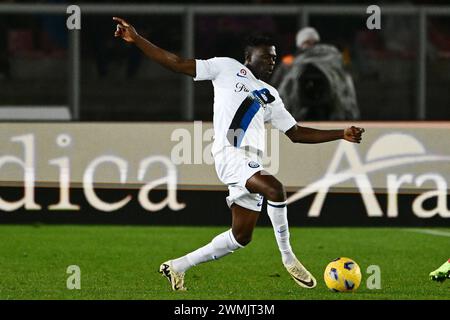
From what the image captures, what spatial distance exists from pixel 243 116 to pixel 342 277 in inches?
51.9

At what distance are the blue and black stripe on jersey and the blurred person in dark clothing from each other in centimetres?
586

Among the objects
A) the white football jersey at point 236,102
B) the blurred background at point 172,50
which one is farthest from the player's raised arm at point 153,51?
the blurred background at point 172,50

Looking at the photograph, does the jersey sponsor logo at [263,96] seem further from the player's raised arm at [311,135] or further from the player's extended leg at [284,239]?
the player's extended leg at [284,239]

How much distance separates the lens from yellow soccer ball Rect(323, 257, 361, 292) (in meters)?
9.14

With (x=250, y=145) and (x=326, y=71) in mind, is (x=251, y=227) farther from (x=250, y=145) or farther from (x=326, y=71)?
(x=326, y=71)

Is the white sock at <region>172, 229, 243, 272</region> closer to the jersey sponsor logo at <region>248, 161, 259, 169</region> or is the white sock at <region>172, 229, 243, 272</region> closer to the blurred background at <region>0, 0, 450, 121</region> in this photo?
the jersey sponsor logo at <region>248, 161, 259, 169</region>

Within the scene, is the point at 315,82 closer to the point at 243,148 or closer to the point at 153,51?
the point at 243,148

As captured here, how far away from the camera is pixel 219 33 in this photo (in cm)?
1544

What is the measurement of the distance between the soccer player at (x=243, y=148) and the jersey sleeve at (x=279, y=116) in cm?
1

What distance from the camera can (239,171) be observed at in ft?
30.2

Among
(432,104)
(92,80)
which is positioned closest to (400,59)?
(432,104)

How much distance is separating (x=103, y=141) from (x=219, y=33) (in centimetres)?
221

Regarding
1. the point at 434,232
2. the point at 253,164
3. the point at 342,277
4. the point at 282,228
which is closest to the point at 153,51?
the point at 253,164

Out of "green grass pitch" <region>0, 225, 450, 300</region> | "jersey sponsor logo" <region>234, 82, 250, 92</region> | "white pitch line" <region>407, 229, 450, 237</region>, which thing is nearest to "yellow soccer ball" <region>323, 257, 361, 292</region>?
"green grass pitch" <region>0, 225, 450, 300</region>
